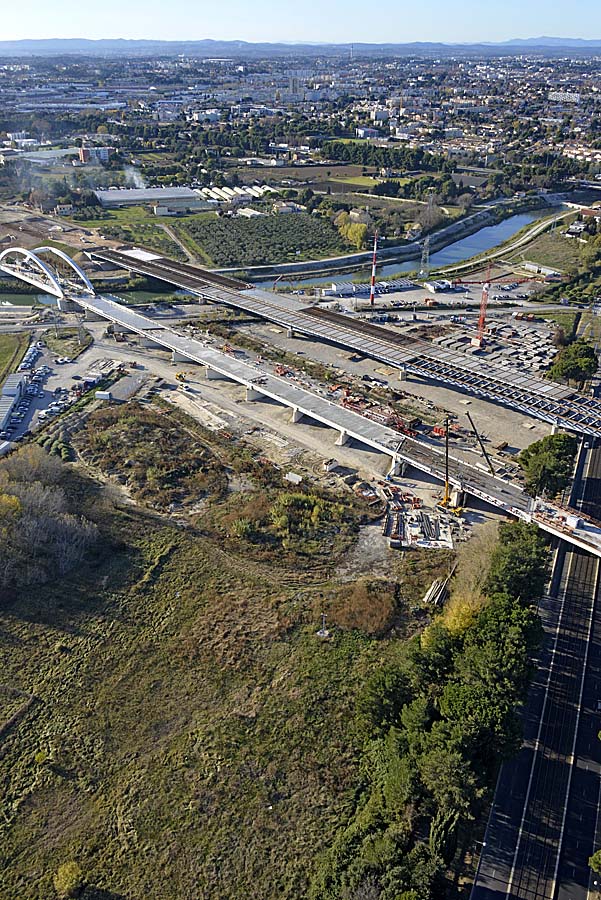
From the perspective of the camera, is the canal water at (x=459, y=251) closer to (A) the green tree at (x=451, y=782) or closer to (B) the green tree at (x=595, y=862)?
(A) the green tree at (x=451, y=782)

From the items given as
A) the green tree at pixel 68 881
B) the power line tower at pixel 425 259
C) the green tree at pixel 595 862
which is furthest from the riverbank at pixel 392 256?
the green tree at pixel 595 862

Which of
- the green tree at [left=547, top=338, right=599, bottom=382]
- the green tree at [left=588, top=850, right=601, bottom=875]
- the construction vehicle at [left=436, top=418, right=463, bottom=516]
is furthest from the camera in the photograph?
the green tree at [left=547, top=338, right=599, bottom=382]

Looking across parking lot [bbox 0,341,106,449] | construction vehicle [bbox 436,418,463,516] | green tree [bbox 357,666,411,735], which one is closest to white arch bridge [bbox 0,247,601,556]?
construction vehicle [bbox 436,418,463,516]

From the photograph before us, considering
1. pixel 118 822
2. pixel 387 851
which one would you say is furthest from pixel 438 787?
pixel 118 822

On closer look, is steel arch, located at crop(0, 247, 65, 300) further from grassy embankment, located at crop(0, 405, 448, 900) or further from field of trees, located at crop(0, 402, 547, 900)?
field of trees, located at crop(0, 402, 547, 900)

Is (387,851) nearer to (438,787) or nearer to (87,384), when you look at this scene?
(438,787)

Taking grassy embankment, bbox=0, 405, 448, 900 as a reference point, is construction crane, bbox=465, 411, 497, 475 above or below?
above
